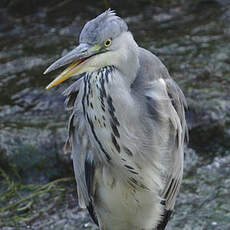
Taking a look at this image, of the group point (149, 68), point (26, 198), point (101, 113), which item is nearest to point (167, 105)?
point (149, 68)

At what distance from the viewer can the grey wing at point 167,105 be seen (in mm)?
2977

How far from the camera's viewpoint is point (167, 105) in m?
3.04

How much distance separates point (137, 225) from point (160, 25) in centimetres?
315

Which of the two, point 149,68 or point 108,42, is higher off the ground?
point 108,42

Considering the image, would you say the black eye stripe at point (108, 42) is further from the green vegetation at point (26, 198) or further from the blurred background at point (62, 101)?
the green vegetation at point (26, 198)

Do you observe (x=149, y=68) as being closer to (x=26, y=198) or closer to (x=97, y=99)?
(x=97, y=99)

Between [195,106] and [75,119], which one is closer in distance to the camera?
[75,119]

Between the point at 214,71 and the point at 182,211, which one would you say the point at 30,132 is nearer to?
the point at 182,211

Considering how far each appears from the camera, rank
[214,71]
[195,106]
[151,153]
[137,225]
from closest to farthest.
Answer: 1. [151,153]
2. [137,225]
3. [195,106]
4. [214,71]

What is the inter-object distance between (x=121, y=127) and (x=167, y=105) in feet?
1.05

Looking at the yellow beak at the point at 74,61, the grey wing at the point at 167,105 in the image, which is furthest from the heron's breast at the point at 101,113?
the grey wing at the point at 167,105

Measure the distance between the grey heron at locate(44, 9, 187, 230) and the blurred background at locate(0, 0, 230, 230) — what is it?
2.17 feet

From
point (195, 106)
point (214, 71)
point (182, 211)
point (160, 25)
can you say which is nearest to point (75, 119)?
point (182, 211)

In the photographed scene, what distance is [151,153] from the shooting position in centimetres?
307
